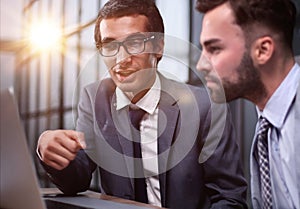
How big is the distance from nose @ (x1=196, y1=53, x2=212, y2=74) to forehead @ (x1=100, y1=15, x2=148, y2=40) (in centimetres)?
27

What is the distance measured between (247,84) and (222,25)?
0.23 m

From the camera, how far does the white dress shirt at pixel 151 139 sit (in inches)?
80.7

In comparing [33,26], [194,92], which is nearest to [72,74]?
[33,26]

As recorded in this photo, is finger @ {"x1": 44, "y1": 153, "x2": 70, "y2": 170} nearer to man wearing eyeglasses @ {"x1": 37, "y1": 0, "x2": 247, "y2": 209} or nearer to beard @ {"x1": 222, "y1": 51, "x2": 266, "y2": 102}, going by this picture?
man wearing eyeglasses @ {"x1": 37, "y1": 0, "x2": 247, "y2": 209}

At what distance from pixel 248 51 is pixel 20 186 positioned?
0.98m

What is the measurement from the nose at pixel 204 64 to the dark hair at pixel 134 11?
0.67ft

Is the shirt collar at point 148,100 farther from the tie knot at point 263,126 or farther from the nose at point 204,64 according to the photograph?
the tie knot at point 263,126

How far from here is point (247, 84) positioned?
189cm

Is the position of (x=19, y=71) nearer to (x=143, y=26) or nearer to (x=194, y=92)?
(x=143, y=26)

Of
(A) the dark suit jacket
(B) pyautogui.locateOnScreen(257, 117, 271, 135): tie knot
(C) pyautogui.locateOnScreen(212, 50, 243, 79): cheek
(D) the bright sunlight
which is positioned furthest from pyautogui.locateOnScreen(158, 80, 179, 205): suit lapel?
(D) the bright sunlight

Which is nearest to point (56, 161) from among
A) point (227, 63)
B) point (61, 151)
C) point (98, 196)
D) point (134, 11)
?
point (61, 151)

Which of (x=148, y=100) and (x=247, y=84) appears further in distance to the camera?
(x=148, y=100)

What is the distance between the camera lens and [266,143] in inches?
73.0

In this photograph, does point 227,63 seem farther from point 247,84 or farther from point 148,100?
point 148,100
